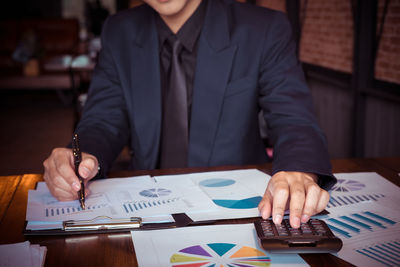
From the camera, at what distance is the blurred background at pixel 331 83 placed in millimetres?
3268

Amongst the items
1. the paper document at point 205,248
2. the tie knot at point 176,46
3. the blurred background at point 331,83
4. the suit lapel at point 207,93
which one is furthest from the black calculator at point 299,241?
the blurred background at point 331,83

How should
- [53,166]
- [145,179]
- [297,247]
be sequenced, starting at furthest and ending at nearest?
[145,179]
[53,166]
[297,247]

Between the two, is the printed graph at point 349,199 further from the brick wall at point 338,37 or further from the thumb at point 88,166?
the brick wall at point 338,37

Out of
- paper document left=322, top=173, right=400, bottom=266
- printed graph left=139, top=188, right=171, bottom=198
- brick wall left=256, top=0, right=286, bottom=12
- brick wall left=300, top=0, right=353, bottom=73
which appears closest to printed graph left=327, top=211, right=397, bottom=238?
paper document left=322, top=173, right=400, bottom=266

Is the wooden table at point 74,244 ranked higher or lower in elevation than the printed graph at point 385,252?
higher

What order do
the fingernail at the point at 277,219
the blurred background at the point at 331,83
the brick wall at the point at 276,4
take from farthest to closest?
1. the brick wall at the point at 276,4
2. the blurred background at the point at 331,83
3. the fingernail at the point at 277,219

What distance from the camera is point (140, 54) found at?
167 centimetres

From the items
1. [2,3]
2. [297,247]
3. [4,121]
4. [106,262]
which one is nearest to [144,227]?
[106,262]

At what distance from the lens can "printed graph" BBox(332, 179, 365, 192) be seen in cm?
118

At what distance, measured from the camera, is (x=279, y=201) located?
94 centimetres

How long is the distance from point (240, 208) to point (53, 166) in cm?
51

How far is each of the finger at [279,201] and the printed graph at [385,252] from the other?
6.4 inches

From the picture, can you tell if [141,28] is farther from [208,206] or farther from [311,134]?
[208,206]

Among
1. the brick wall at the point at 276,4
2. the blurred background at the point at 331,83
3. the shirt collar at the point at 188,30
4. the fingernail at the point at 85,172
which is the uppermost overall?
the shirt collar at the point at 188,30
